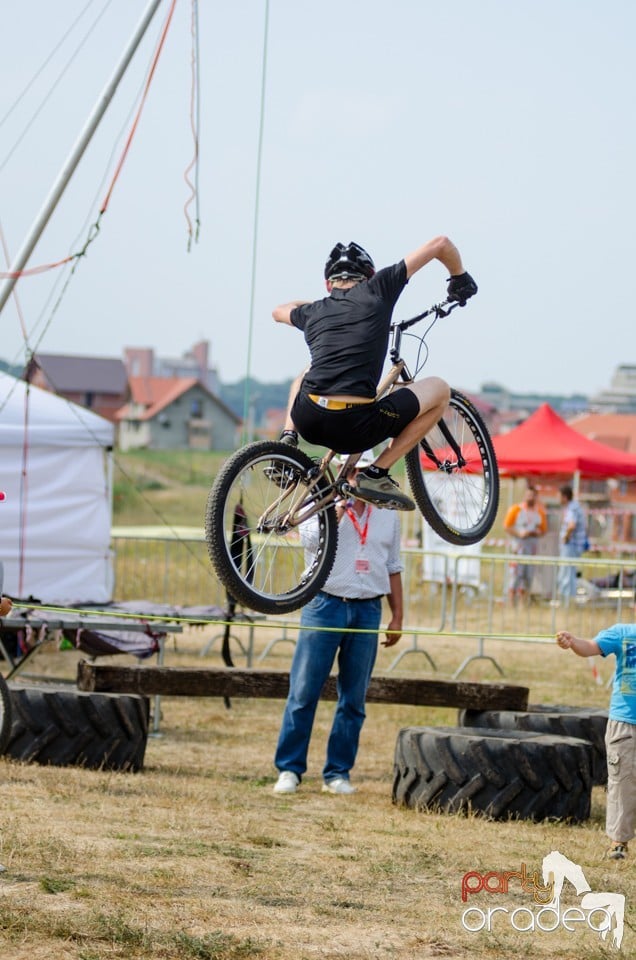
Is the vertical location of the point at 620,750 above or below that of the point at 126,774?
above

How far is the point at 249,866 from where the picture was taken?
7445mm

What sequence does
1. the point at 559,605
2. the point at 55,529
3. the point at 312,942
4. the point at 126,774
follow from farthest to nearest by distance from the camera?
1. the point at 559,605
2. the point at 55,529
3. the point at 126,774
4. the point at 312,942

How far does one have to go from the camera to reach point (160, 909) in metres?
6.43

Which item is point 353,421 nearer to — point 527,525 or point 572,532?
point 572,532

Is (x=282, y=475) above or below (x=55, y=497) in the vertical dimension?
above

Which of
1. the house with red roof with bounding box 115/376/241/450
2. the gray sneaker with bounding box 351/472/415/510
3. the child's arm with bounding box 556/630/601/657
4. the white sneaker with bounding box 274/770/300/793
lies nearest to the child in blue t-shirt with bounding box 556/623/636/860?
the child's arm with bounding box 556/630/601/657

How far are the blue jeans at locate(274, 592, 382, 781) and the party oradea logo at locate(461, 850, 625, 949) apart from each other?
2354 millimetres

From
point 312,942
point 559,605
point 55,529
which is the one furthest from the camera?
point 559,605

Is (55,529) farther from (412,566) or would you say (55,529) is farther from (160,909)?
(160,909)

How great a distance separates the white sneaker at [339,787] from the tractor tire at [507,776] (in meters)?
0.74

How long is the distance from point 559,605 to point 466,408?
1243 centimetres

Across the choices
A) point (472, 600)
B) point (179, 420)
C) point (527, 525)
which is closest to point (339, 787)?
point (472, 600)

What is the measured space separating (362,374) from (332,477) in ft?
1.91

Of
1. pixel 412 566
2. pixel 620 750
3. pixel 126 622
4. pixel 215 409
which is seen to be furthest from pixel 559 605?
pixel 215 409
